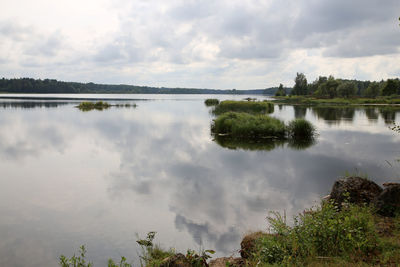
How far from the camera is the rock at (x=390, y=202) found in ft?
27.2

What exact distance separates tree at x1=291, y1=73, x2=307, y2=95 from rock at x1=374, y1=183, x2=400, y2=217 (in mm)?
134478

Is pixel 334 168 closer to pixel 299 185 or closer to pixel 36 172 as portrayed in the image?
pixel 299 185

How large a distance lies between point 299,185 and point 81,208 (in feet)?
30.0

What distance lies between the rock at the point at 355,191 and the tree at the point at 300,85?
133 metres

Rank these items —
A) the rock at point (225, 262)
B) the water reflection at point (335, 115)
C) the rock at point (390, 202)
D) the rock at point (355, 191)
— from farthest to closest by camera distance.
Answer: the water reflection at point (335, 115)
the rock at point (355, 191)
the rock at point (390, 202)
the rock at point (225, 262)

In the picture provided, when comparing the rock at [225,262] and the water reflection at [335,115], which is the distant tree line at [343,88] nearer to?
the water reflection at [335,115]

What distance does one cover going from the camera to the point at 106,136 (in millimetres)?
28531

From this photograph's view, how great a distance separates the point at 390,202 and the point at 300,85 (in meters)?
136

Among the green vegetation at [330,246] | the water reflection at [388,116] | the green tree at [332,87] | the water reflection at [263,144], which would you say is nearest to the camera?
the green vegetation at [330,246]

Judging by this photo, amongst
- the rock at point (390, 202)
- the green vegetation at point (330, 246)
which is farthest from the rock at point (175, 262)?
the rock at point (390, 202)

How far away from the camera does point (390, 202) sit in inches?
330

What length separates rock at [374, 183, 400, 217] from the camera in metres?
8.28

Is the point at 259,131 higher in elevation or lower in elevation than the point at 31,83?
lower

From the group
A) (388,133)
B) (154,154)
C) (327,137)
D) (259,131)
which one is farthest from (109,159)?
(388,133)
